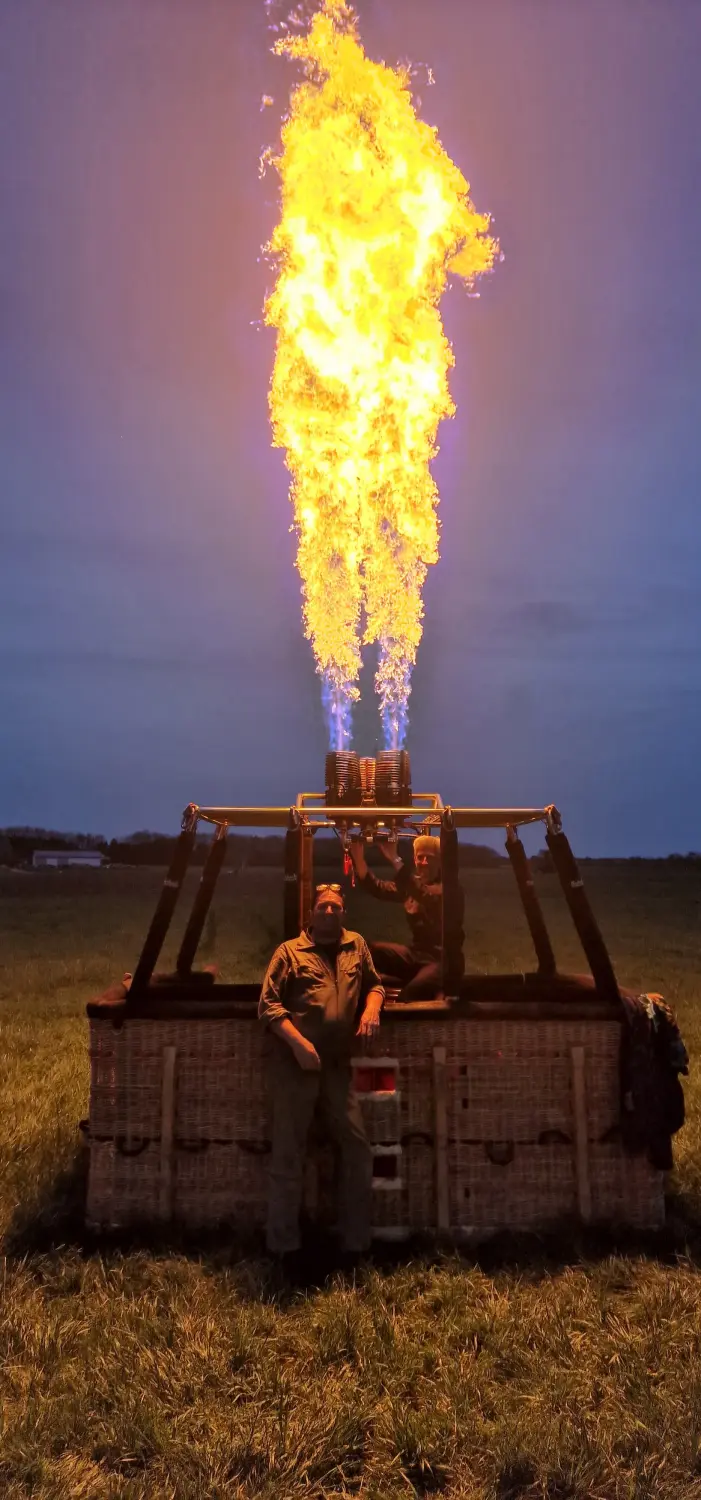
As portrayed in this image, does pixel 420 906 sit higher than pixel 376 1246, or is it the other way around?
pixel 420 906

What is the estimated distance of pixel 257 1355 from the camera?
4.43 metres

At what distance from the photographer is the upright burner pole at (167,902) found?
5.93 meters

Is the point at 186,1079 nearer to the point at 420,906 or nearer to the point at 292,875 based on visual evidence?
the point at 292,875

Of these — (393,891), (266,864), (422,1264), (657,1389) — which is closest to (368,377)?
(393,891)

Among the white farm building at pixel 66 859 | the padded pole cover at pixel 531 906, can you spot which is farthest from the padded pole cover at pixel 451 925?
the white farm building at pixel 66 859

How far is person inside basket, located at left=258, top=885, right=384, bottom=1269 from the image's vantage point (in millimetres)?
5449

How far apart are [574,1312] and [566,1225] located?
85 centimetres

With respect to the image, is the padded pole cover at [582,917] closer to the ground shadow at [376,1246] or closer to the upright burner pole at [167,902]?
the ground shadow at [376,1246]

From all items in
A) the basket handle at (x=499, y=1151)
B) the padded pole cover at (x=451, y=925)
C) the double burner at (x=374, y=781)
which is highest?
the double burner at (x=374, y=781)

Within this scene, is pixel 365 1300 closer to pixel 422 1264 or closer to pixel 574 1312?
pixel 422 1264

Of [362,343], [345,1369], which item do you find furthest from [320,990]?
[362,343]

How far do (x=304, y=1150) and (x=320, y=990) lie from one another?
912 millimetres

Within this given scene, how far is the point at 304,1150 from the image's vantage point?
560cm

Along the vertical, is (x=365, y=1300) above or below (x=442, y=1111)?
below
